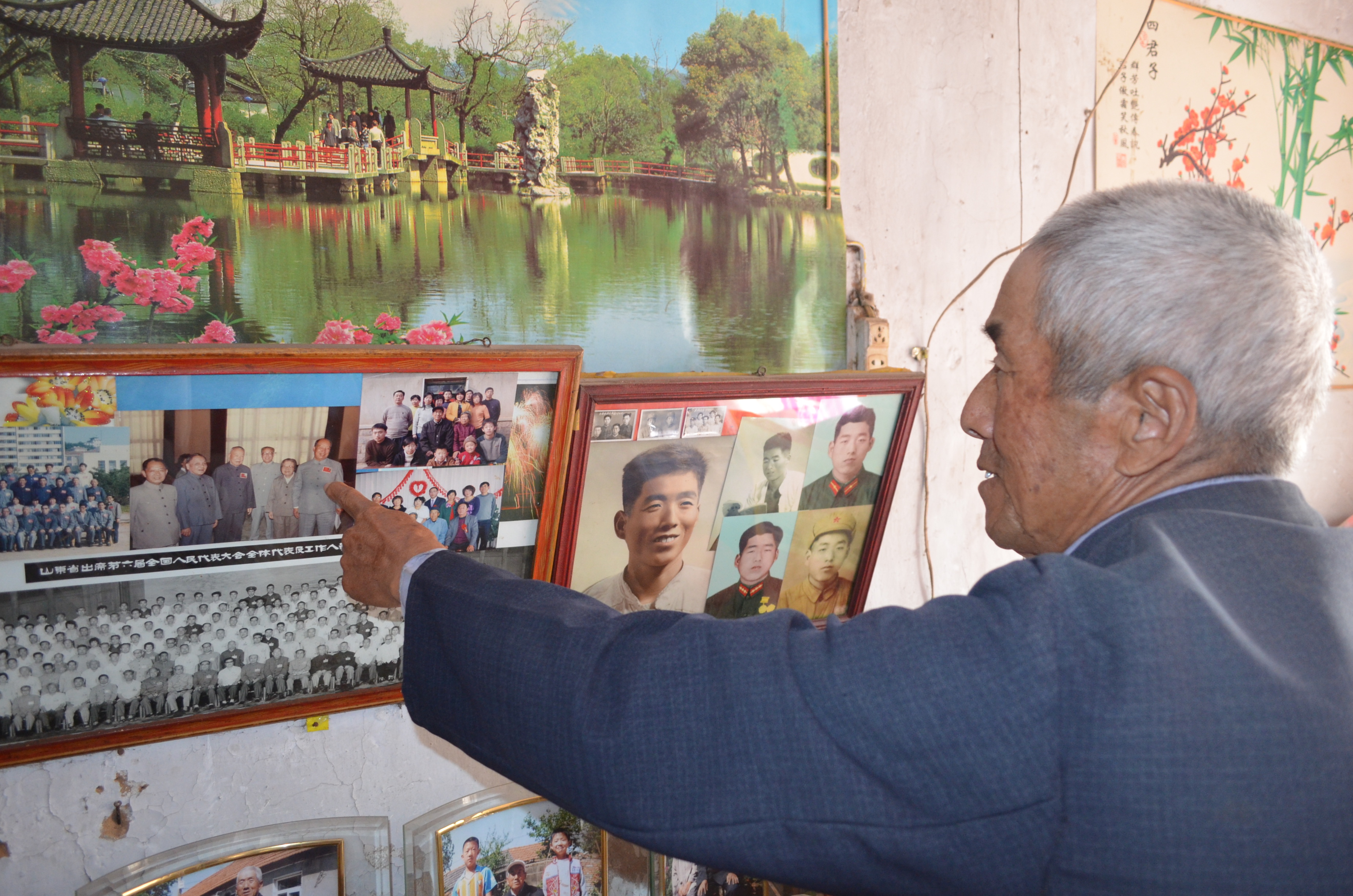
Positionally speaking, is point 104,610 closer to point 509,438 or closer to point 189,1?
point 509,438

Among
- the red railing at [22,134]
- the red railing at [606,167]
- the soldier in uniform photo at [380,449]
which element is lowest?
the soldier in uniform photo at [380,449]

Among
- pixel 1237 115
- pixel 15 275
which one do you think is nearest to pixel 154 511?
pixel 15 275

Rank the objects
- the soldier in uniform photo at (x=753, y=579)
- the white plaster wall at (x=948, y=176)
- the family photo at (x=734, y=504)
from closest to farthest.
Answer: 1. the family photo at (x=734, y=504)
2. the soldier in uniform photo at (x=753, y=579)
3. the white plaster wall at (x=948, y=176)

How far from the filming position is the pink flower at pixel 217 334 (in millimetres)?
873

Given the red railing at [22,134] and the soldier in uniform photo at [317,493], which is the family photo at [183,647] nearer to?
the soldier in uniform photo at [317,493]

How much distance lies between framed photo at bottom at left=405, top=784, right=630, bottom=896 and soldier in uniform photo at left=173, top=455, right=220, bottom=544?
1.41 feet

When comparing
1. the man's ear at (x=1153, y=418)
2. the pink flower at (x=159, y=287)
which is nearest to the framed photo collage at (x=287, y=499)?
the pink flower at (x=159, y=287)

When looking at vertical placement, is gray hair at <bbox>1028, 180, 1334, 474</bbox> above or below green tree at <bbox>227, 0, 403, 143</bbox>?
below

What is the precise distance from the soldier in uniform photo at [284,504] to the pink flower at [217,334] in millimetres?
142

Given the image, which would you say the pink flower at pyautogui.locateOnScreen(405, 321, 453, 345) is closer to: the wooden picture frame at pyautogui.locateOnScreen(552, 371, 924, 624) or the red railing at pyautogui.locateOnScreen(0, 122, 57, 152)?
the wooden picture frame at pyautogui.locateOnScreen(552, 371, 924, 624)

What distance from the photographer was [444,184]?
3.31 feet

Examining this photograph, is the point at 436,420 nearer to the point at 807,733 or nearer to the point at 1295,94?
the point at 807,733

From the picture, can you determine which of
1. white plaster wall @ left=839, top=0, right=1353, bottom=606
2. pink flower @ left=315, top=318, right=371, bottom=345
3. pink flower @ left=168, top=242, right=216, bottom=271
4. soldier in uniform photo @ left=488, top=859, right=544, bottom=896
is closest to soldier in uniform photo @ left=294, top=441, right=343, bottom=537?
pink flower @ left=315, top=318, right=371, bottom=345

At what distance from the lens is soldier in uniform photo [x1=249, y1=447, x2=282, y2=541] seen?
0.86 meters
